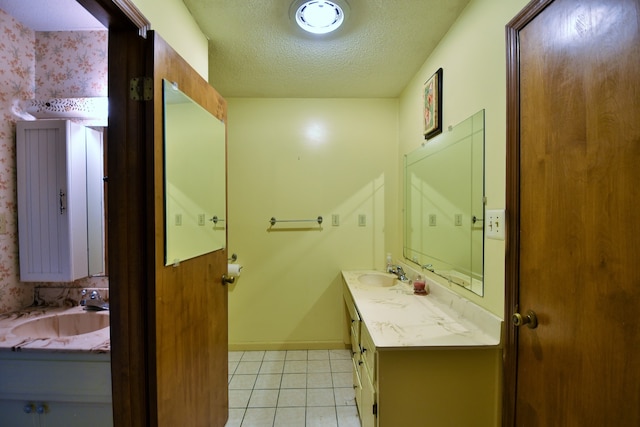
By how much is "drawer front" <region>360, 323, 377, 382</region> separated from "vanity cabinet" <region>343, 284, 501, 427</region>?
63 millimetres

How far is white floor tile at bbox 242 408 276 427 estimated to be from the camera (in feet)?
5.58

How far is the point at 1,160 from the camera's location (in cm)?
145

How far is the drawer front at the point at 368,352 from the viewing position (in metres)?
1.23

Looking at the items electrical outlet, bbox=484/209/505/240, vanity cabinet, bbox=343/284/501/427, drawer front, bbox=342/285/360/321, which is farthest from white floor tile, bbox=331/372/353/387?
electrical outlet, bbox=484/209/505/240

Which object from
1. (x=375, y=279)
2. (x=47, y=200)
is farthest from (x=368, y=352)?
(x=47, y=200)

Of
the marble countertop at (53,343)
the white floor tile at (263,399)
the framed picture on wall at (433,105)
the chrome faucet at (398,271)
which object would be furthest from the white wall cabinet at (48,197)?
the chrome faucet at (398,271)

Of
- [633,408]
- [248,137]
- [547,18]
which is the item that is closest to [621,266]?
[633,408]

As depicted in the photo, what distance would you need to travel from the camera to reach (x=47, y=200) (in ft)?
4.97

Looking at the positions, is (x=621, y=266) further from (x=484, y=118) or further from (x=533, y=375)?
(x=484, y=118)

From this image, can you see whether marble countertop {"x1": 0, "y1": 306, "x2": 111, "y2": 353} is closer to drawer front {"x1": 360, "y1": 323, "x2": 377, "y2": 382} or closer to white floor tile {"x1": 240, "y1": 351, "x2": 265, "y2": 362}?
drawer front {"x1": 360, "y1": 323, "x2": 377, "y2": 382}

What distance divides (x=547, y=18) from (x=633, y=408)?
1146 mm

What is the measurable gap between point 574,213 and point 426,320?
0.83 metres

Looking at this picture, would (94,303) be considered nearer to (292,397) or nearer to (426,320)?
(292,397)

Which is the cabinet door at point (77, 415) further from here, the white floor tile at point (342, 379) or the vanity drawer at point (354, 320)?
the white floor tile at point (342, 379)
